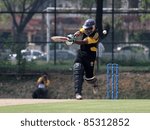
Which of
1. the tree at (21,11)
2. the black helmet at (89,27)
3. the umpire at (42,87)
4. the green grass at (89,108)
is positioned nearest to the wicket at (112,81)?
the umpire at (42,87)

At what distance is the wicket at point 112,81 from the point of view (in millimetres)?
26047

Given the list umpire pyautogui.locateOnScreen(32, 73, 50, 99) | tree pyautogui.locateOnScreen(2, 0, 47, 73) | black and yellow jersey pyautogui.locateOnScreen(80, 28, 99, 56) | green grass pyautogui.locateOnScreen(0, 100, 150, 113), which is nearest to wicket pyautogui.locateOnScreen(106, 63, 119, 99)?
umpire pyautogui.locateOnScreen(32, 73, 50, 99)

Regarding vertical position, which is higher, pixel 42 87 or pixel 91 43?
pixel 91 43

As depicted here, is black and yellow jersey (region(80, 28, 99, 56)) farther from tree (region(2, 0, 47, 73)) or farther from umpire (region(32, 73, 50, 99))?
tree (region(2, 0, 47, 73))

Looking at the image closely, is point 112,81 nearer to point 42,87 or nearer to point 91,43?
point 42,87

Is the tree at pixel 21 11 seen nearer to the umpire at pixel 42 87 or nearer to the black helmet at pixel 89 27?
the umpire at pixel 42 87

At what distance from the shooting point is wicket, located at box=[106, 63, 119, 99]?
85.5ft

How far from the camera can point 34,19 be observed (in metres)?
30.8

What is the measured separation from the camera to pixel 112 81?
2648 cm

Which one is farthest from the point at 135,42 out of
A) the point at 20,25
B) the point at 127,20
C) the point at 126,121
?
the point at 126,121

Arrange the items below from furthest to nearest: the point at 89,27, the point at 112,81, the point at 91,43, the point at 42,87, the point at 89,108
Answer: the point at 42,87 < the point at 112,81 < the point at 91,43 < the point at 89,27 < the point at 89,108

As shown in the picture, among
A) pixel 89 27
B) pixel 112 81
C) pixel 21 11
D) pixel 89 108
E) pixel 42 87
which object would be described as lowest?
pixel 42 87

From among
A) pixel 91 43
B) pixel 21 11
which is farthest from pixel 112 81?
pixel 91 43

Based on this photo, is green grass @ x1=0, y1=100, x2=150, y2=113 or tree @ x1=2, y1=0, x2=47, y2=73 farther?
tree @ x1=2, y1=0, x2=47, y2=73
